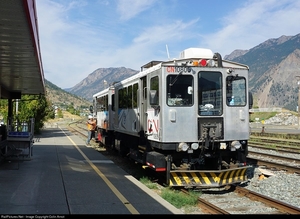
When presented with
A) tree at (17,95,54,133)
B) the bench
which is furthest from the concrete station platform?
tree at (17,95,54,133)

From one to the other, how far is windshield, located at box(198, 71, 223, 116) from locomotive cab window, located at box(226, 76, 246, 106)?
0.24 m

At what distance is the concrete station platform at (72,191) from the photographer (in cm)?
662

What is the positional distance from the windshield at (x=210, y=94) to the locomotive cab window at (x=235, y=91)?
0.24m

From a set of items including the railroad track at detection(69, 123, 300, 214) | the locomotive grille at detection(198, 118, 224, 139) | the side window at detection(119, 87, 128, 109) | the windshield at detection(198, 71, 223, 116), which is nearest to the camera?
the railroad track at detection(69, 123, 300, 214)

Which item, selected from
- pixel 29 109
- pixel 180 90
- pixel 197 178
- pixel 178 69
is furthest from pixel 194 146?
pixel 29 109

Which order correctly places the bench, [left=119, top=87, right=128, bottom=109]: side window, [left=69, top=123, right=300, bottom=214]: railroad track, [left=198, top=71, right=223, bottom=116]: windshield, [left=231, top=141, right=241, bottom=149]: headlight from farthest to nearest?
the bench < [left=119, top=87, right=128, bottom=109]: side window < [left=231, top=141, right=241, bottom=149]: headlight < [left=198, top=71, right=223, bottom=116]: windshield < [left=69, top=123, right=300, bottom=214]: railroad track

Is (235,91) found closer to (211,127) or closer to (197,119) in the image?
(211,127)

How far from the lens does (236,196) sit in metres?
8.70

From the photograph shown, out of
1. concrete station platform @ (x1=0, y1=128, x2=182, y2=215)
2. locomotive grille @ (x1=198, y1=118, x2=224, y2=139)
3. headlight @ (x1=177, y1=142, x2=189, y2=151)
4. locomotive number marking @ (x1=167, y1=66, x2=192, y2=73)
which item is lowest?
concrete station platform @ (x1=0, y1=128, x2=182, y2=215)

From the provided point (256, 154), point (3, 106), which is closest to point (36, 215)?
point (256, 154)

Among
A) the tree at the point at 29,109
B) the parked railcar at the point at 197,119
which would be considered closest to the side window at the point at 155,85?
the parked railcar at the point at 197,119

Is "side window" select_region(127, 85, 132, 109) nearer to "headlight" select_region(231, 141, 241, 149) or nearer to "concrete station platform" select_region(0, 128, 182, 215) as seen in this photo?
"concrete station platform" select_region(0, 128, 182, 215)

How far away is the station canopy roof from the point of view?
6070 millimetres

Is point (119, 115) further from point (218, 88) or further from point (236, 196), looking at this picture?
point (236, 196)
